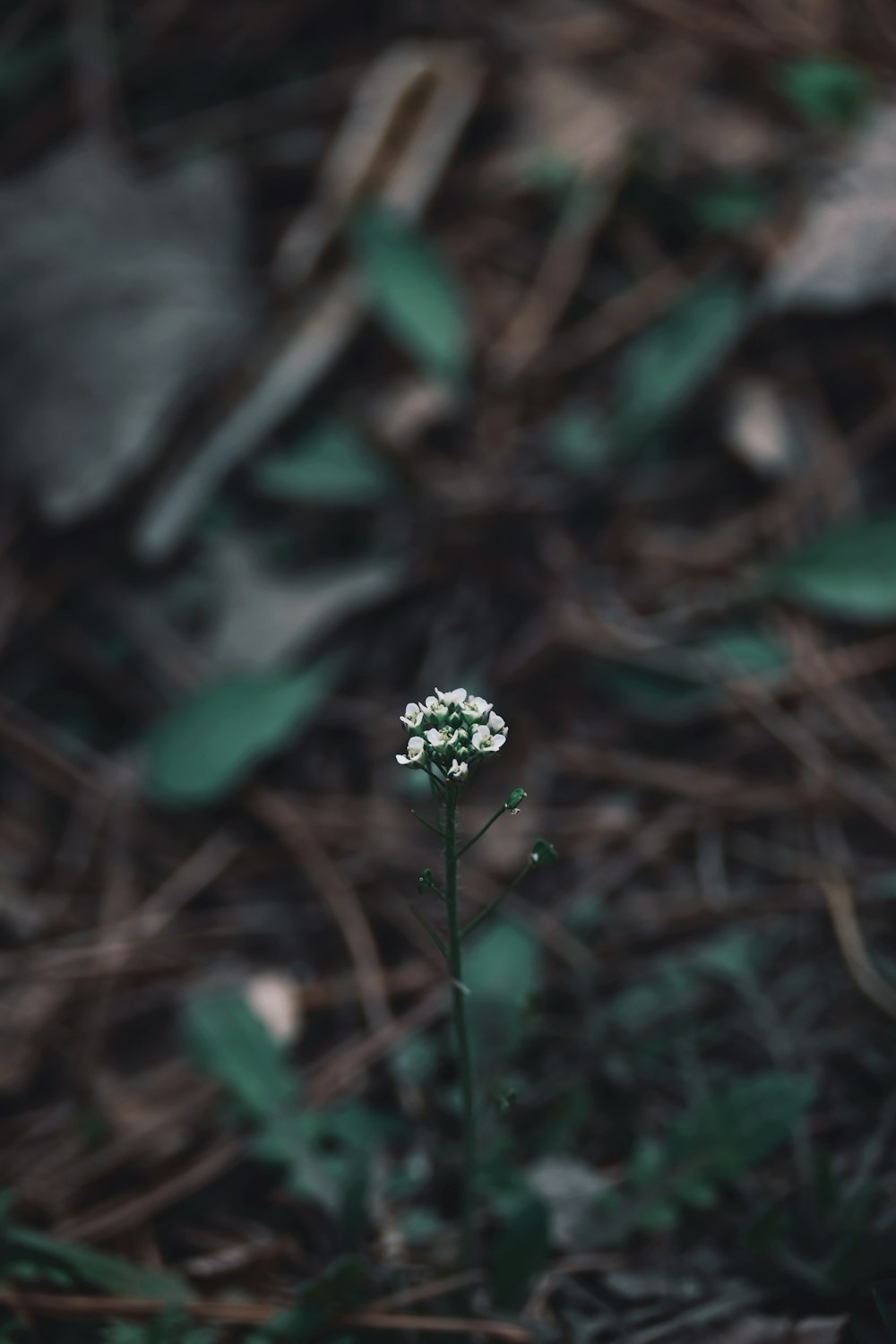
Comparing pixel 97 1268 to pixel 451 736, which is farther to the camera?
pixel 97 1268

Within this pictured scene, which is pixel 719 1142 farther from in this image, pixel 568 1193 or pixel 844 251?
pixel 844 251

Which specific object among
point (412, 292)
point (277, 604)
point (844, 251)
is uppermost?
point (412, 292)

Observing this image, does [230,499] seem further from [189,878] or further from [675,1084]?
[675,1084]

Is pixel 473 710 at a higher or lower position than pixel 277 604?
lower

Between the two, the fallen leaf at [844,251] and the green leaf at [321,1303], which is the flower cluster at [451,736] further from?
the fallen leaf at [844,251]

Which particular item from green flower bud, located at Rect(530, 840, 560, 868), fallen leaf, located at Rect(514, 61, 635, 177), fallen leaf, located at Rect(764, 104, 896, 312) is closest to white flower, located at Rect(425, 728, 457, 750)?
green flower bud, located at Rect(530, 840, 560, 868)

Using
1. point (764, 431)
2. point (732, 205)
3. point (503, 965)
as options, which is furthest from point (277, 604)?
point (732, 205)

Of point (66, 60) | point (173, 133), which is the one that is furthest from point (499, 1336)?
point (66, 60)

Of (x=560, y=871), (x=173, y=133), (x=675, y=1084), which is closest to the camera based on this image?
(x=675, y=1084)
